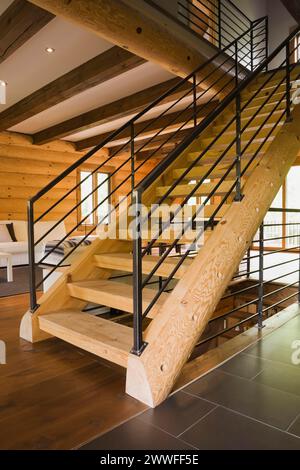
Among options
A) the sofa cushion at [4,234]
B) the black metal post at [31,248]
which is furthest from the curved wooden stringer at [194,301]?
the sofa cushion at [4,234]

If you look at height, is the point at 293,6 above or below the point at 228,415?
above

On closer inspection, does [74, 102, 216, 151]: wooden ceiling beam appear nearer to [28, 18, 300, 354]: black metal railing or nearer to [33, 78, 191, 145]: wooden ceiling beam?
[28, 18, 300, 354]: black metal railing

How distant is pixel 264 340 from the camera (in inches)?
93.4

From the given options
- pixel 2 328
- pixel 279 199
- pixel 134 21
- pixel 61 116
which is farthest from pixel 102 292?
pixel 279 199

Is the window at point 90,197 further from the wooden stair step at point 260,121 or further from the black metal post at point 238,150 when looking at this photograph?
the black metal post at point 238,150

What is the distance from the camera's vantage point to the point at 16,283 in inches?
176

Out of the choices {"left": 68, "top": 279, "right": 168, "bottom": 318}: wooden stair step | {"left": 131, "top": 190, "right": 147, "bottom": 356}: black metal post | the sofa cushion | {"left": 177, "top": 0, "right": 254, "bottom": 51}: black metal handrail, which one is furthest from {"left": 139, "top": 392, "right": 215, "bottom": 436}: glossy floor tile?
the sofa cushion

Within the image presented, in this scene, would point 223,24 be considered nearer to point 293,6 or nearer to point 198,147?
point 293,6

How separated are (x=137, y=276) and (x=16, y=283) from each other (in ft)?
11.1

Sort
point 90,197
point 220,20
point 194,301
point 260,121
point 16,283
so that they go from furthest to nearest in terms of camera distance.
Result: point 90,197, point 220,20, point 16,283, point 260,121, point 194,301

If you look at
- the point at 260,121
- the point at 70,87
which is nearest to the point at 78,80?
the point at 70,87

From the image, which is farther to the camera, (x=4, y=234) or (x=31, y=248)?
(x=4, y=234)

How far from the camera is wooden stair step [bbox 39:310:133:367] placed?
177 centimetres

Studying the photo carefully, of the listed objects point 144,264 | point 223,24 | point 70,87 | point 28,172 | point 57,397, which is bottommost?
point 57,397
